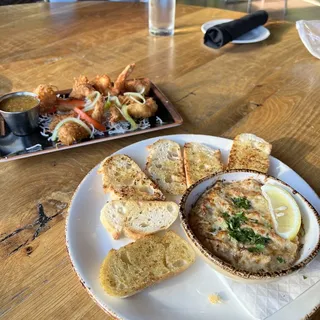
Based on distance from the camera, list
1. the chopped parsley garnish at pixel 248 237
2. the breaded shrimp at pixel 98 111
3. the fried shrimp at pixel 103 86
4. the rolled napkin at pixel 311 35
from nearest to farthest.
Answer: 1. the chopped parsley garnish at pixel 248 237
2. the breaded shrimp at pixel 98 111
3. the fried shrimp at pixel 103 86
4. the rolled napkin at pixel 311 35

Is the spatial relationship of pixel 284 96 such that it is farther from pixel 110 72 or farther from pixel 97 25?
pixel 97 25

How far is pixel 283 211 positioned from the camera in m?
1.14

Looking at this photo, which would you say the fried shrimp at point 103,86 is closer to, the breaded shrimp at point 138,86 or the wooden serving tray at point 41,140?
the breaded shrimp at point 138,86

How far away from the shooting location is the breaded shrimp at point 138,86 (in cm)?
195

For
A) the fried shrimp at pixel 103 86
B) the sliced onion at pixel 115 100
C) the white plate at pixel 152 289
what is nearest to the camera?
the white plate at pixel 152 289

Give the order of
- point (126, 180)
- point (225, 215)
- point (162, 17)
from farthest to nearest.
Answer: point (162, 17), point (126, 180), point (225, 215)

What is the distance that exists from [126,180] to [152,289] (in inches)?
18.0

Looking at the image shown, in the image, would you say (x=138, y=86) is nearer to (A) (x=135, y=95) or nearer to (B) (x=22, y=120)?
(A) (x=135, y=95)

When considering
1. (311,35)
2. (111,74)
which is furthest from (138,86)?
(311,35)

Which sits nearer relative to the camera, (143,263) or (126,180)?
(143,263)

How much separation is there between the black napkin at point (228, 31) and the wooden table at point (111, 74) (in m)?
0.07

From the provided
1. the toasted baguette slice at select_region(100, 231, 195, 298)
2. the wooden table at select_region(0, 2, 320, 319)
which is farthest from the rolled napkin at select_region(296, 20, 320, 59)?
the toasted baguette slice at select_region(100, 231, 195, 298)

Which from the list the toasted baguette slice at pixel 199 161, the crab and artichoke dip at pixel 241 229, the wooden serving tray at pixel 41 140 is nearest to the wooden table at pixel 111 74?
the wooden serving tray at pixel 41 140

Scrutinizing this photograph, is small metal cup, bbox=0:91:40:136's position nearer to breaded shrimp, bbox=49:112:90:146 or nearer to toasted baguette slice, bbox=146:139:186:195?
breaded shrimp, bbox=49:112:90:146
